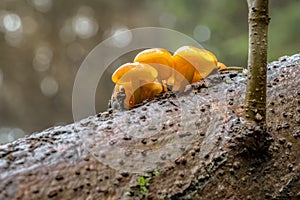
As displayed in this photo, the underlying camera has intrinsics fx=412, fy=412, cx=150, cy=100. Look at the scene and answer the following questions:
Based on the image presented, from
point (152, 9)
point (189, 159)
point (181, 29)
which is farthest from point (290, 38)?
point (189, 159)

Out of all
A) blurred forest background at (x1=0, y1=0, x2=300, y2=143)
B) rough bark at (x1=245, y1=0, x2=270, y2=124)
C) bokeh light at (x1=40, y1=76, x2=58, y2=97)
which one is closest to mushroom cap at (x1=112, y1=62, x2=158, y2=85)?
rough bark at (x1=245, y1=0, x2=270, y2=124)

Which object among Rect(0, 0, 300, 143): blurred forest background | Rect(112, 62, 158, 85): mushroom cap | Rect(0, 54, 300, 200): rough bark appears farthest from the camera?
Rect(0, 0, 300, 143): blurred forest background

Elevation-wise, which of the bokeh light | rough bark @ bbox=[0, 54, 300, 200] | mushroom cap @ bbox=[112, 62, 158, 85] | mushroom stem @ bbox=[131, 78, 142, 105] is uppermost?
the bokeh light

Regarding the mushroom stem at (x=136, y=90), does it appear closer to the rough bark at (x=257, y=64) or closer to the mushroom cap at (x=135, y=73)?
the mushroom cap at (x=135, y=73)

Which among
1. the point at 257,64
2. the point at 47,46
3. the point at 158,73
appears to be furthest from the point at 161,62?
the point at 47,46

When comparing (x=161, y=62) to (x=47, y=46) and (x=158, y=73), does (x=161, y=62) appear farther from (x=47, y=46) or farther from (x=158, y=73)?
(x=47, y=46)

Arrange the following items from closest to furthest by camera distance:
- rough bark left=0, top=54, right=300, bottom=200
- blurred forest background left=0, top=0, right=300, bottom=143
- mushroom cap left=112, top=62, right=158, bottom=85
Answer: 1. rough bark left=0, top=54, right=300, bottom=200
2. mushroom cap left=112, top=62, right=158, bottom=85
3. blurred forest background left=0, top=0, right=300, bottom=143

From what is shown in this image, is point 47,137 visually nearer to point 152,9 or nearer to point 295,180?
point 295,180

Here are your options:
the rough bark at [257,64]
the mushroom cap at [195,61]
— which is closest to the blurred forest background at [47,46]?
the mushroom cap at [195,61]

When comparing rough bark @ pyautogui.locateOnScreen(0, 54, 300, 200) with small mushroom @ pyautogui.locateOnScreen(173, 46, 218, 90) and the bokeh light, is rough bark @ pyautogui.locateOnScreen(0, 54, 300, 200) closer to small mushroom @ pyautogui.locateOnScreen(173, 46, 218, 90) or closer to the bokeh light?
small mushroom @ pyautogui.locateOnScreen(173, 46, 218, 90)
